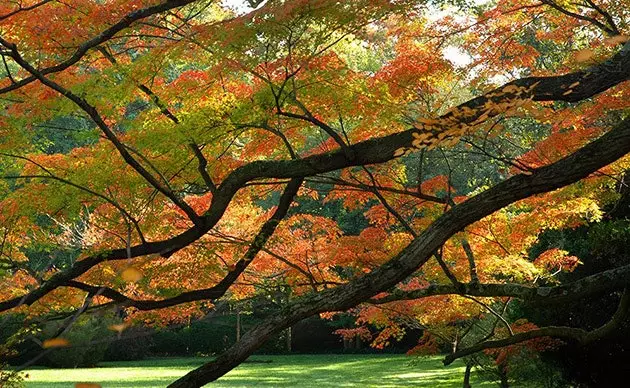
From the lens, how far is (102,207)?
27.8 ft

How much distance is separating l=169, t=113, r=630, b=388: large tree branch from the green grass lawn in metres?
7.67

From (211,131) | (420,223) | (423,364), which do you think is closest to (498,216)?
(420,223)

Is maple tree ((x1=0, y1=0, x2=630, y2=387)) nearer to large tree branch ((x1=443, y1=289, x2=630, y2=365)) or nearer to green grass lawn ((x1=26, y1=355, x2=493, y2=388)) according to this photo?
large tree branch ((x1=443, y1=289, x2=630, y2=365))

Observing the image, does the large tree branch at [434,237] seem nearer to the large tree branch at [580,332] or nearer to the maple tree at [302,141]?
the maple tree at [302,141]

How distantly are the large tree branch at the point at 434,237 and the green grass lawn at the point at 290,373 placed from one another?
767cm

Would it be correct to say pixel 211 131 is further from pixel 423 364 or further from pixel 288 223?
pixel 423 364

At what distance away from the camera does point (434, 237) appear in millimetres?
4211

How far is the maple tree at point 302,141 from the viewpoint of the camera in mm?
4602

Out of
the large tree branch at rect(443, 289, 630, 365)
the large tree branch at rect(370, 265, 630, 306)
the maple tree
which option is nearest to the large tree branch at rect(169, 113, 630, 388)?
the maple tree

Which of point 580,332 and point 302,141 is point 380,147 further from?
point 302,141

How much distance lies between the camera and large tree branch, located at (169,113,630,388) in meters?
4.02

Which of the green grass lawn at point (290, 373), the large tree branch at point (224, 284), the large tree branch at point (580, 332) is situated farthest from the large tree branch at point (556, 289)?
the green grass lawn at point (290, 373)

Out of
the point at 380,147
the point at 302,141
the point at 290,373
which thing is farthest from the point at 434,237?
the point at 290,373

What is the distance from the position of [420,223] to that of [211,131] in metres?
3.23
